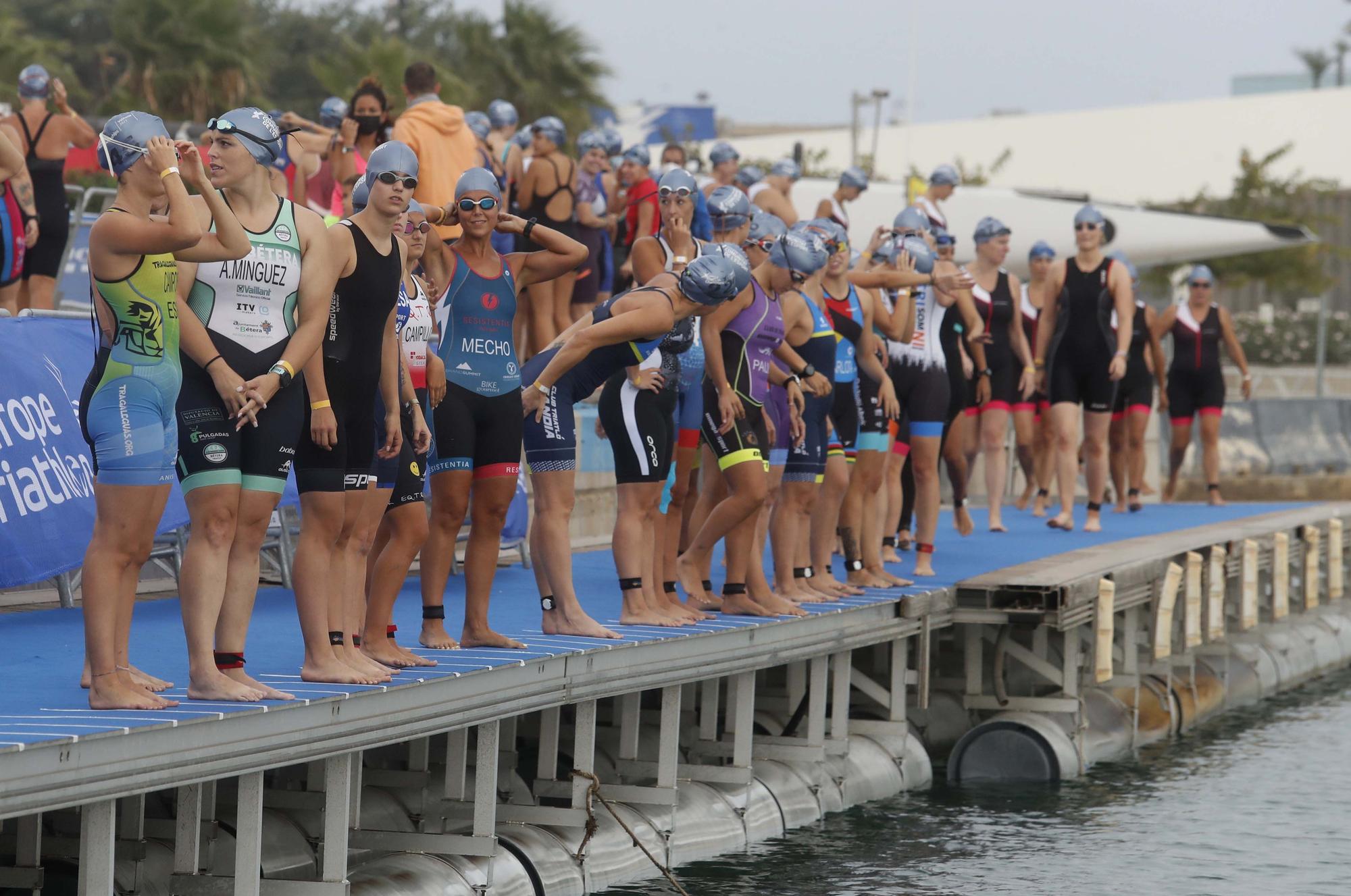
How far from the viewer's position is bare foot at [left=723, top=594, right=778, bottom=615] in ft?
33.3

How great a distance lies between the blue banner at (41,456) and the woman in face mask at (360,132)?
303 centimetres

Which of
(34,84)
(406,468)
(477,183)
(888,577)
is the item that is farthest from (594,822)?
(34,84)

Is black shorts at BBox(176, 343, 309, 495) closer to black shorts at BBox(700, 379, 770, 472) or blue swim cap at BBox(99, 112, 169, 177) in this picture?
blue swim cap at BBox(99, 112, 169, 177)

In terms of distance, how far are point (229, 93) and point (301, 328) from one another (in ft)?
95.9

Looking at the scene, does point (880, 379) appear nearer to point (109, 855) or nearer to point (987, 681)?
point (987, 681)

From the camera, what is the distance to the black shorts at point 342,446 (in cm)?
711

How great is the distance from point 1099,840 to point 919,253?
3.75 m

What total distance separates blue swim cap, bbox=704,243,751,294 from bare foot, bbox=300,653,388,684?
288cm

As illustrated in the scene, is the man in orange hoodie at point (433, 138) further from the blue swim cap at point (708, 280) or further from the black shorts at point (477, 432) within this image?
the black shorts at point (477, 432)

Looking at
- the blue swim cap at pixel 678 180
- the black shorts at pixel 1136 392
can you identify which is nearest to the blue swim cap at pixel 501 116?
the black shorts at pixel 1136 392

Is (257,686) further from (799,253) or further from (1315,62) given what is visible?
(1315,62)

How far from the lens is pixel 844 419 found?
37.3 feet

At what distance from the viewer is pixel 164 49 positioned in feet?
113

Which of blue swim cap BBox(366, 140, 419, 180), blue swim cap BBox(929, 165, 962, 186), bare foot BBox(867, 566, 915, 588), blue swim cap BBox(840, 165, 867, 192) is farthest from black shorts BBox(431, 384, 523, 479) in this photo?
blue swim cap BBox(929, 165, 962, 186)
